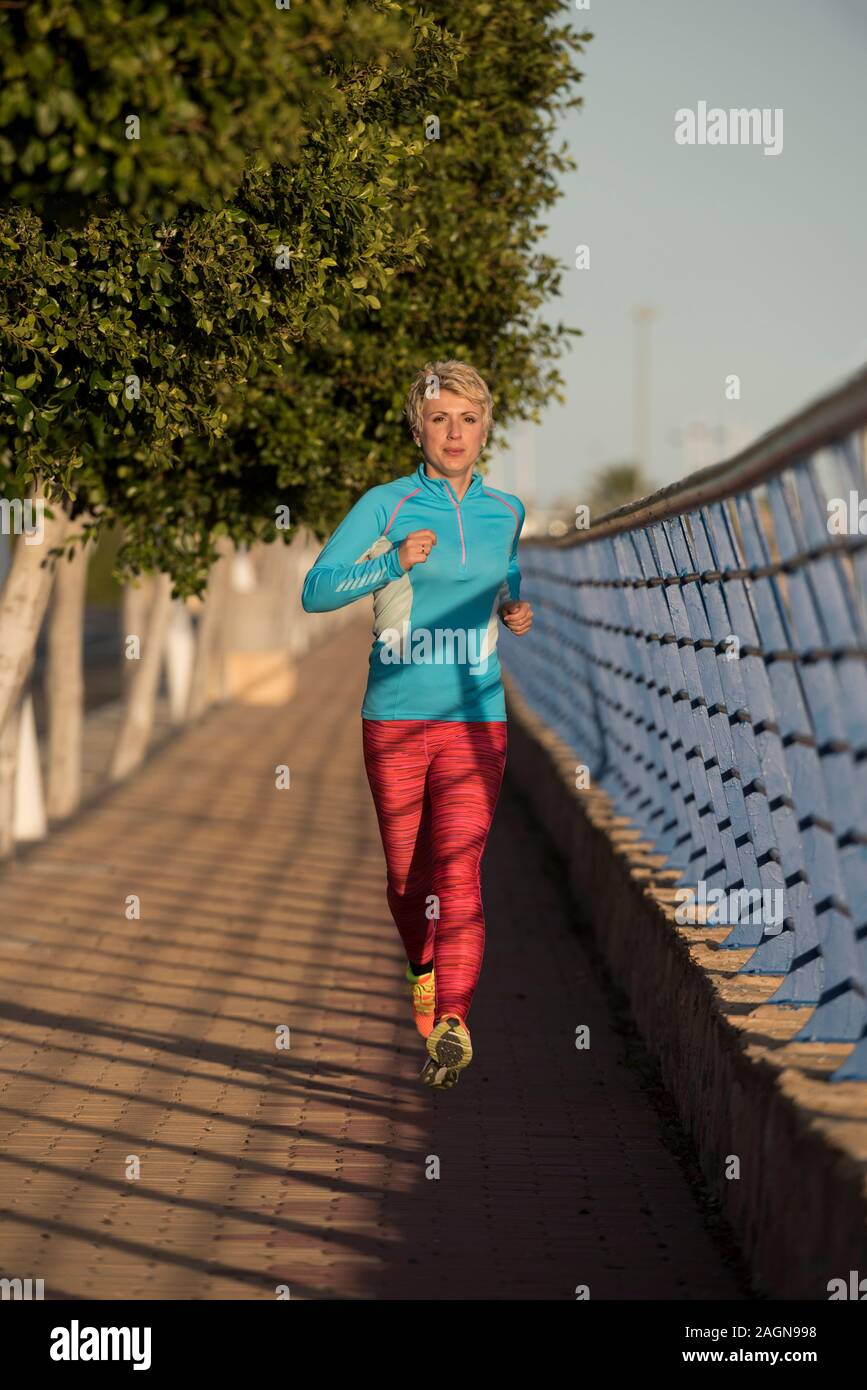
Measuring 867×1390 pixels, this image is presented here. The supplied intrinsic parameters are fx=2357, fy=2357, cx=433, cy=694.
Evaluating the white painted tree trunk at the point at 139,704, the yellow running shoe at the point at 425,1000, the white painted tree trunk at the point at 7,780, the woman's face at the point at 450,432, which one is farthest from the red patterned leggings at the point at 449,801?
the white painted tree trunk at the point at 139,704

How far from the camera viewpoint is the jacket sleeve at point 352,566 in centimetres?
660

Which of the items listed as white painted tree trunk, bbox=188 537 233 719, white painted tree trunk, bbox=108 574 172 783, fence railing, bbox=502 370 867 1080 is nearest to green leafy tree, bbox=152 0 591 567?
fence railing, bbox=502 370 867 1080

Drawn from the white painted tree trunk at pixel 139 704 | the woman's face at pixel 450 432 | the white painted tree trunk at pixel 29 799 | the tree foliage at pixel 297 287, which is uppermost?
the tree foliage at pixel 297 287

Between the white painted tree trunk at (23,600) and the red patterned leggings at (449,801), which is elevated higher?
the white painted tree trunk at (23,600)

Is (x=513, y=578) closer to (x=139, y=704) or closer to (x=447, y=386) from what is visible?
(x=447, y=386)

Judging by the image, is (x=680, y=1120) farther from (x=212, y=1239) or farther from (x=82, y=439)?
(x=82, y=439)

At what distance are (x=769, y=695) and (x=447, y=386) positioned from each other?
150 centimetres

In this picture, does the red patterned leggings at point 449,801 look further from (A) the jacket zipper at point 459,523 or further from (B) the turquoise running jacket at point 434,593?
(A) the jacket zipper at point 459,523

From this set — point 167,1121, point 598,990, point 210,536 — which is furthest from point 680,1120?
point 210,536

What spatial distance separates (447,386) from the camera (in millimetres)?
6836

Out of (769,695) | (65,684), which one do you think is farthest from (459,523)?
(65,684)

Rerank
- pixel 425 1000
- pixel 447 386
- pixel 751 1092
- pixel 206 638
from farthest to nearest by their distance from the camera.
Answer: pixel 206 638, pixel 425 1000, pixel 447 386, pixel 751 1092

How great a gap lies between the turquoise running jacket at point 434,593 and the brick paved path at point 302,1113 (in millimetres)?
1242

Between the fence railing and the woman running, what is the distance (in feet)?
2.05
